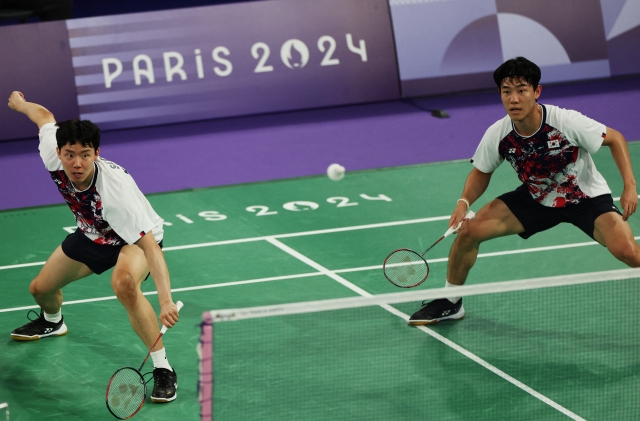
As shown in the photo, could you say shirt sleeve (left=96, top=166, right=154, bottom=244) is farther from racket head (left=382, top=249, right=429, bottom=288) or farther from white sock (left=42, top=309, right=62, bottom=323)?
racket head (left=382, top=249, right=429, bottom=288)

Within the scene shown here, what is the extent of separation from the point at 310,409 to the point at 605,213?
2252 mm

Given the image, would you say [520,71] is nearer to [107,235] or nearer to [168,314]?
[168,314]

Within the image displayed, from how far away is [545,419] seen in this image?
541cm

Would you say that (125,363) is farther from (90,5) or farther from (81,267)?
(90,5)

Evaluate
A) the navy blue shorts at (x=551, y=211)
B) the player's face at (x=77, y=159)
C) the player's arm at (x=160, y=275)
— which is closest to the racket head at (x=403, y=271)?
the navy blue shorts at (x=551, y=211)

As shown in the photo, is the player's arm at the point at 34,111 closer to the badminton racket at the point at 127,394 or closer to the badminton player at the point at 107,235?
the badminton player at the point at 107,235

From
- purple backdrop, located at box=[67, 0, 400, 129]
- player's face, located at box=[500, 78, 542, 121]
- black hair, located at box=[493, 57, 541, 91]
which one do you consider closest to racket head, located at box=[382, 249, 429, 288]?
player's face, located at box=[500, 78, 542, 121]

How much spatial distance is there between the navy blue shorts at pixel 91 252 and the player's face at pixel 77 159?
611 millimetres

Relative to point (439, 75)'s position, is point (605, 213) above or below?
below

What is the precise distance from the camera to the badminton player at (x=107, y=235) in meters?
5.61

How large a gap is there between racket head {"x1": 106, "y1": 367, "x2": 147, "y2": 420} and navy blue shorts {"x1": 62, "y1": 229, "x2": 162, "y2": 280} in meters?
1.04

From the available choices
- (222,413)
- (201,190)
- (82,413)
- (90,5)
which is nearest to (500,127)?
(222,413)

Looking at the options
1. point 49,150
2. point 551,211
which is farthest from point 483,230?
point 49,150

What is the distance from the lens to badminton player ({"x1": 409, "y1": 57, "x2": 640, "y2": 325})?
239 inches
